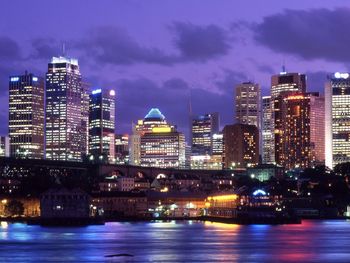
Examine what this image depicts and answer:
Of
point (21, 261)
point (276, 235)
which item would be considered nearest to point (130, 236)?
point (276, 235)

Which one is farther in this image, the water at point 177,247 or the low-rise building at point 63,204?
the low-rise building at point 63,204

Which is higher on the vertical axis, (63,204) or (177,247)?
(63,204)

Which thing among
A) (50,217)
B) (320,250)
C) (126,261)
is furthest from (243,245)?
(50,217)

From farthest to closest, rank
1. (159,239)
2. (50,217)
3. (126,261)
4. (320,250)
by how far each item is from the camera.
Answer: (50,217) → (159,239) → (320,250) → (126,261)

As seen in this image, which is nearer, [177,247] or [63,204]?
[177,247]

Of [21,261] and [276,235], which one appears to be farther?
[276,235]

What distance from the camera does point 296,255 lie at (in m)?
100

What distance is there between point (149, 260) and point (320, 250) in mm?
21052

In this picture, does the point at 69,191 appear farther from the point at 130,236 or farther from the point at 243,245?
the point at 243,245

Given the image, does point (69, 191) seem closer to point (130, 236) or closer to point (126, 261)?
point (130, 236)

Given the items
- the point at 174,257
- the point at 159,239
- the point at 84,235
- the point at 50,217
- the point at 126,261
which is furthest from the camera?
the point at 50,217

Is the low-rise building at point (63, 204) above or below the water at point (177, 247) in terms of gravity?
above

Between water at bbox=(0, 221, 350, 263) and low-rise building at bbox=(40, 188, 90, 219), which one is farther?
low-rise building at bbox=(40, 188, 90, 219)

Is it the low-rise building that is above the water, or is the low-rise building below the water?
above
